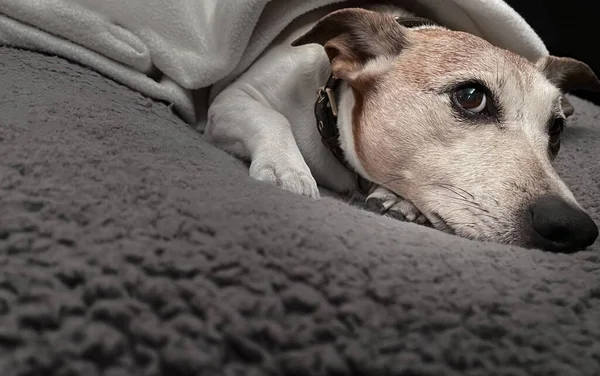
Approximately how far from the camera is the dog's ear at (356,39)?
1.34 meters

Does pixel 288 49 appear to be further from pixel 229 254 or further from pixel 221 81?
pixel 229 254

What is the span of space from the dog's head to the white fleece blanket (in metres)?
0.28

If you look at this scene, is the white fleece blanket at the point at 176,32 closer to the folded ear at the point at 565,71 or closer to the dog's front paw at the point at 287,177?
the folded ear at the point at 565,71

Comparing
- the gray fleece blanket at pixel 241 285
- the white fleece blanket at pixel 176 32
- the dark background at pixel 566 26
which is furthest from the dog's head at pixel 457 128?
the dark background at pixel 566 26

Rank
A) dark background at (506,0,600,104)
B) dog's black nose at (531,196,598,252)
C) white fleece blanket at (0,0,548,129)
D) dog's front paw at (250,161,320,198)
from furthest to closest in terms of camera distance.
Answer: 1. dark background at (506,0,600,104)
2. white fleece blanket at (0,0,548,129)
3. dog's front paw at (250,161,320,198)
4. dog's black nose at (531,196,598,252)

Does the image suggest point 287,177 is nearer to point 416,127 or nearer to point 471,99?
point 416,127

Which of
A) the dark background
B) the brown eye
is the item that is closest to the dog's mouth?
the brown eye

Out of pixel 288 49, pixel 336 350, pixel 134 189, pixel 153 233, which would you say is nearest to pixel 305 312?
pixel 336 350

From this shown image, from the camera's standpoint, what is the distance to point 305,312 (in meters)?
0.55

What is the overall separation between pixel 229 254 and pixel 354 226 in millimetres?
230

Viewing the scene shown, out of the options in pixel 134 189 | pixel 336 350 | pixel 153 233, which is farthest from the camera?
pixel 134 189

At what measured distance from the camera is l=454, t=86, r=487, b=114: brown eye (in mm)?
1206

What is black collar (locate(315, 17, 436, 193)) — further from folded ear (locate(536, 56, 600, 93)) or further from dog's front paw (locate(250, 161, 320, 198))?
folded ear (locate(536, 56, 600, 93))

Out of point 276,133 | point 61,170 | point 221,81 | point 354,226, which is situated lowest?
point 221,81
